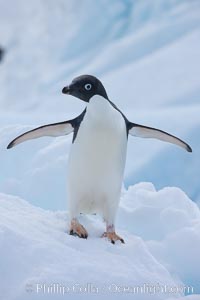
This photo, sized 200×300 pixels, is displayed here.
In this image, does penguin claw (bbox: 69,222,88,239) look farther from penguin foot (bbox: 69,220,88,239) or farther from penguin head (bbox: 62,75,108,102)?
penguin head (bbox: 62,75,108,102)

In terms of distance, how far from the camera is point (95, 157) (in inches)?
81.4

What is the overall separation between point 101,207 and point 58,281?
1.80 ft

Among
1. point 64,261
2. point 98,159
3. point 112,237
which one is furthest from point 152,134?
point 64,261

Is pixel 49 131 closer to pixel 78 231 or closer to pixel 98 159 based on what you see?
pixel 98 159

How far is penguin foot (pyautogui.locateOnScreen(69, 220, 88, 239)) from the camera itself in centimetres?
204

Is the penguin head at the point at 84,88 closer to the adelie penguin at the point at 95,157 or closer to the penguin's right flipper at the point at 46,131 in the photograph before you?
the adelie penguin at the point at 95,157

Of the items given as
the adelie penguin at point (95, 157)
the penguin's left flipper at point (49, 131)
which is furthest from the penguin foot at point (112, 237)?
the penguin's left flipper at point (49, 131)

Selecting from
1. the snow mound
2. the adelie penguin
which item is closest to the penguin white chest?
the adelie penguin

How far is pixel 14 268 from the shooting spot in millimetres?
1683

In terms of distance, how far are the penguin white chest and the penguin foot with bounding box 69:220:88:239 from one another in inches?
3.0

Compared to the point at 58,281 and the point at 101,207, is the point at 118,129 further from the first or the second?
the point at 58,281

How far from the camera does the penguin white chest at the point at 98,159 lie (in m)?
2.05

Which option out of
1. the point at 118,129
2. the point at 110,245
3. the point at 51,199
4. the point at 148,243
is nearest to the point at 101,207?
the point at 110,245

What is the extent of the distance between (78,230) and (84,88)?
0.51 meters
